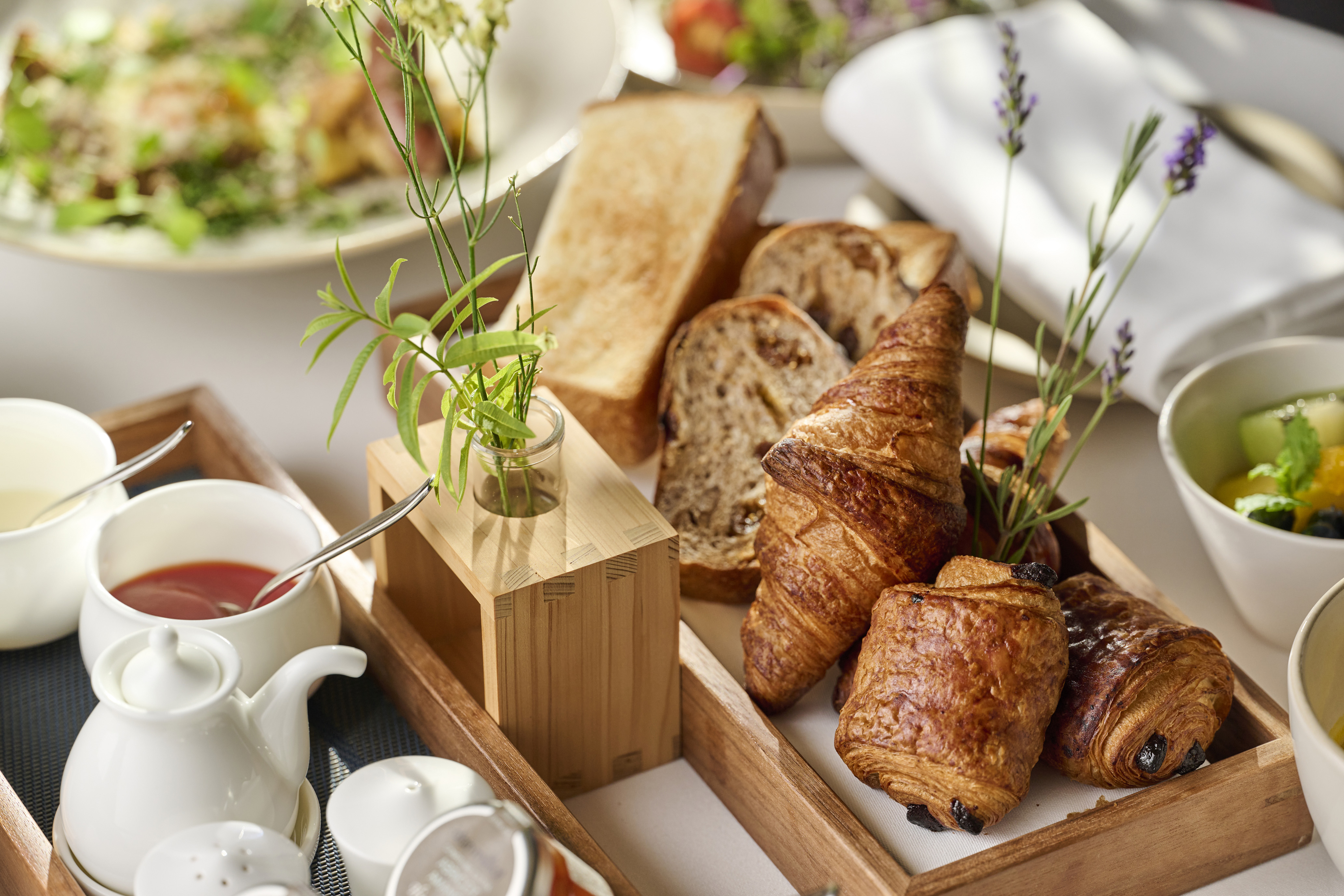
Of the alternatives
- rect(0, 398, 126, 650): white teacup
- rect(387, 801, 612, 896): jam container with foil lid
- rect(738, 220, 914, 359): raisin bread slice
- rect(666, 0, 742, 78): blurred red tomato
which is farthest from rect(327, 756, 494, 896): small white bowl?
rect(666, 0, 742, 78): blurred red tomato

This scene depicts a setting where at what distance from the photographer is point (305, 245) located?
1630 millimetres

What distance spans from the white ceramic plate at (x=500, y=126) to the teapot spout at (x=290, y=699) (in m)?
0.78

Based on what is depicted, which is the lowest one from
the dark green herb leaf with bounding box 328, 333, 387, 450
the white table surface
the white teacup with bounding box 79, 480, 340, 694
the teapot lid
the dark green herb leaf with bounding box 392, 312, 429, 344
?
the white table surface

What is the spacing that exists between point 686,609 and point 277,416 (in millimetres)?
638

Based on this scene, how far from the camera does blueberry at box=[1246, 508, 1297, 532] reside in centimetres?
112

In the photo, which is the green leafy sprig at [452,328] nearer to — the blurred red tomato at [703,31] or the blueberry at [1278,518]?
the blueberry at [1278,518]

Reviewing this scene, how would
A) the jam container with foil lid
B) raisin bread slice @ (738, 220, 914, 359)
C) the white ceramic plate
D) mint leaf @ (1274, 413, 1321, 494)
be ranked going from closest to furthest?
the jam container with foil lid → mint leaf @ (1274, 413, 1321, 494) → raisin bread slice @ (738, 220, 914, 359) → the white ceramic plate

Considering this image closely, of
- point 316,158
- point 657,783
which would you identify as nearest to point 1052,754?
point 657,783

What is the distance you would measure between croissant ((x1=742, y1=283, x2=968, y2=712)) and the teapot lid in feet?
1.36

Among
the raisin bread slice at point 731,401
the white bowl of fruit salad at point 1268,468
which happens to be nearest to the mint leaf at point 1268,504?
the white bowl of fruit salad at point 1268,468

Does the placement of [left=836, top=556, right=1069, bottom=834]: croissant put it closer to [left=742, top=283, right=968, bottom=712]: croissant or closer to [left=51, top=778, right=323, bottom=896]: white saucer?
[left=742, top=283, right=968, bottom=712]: croissant

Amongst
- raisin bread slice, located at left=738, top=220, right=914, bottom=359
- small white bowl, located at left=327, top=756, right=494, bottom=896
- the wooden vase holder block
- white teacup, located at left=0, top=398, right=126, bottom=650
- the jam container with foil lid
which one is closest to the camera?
the jam container with foil lid

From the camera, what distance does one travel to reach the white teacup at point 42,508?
41.1 inches

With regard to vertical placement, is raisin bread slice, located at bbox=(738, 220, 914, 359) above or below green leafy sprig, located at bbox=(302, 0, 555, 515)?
below
